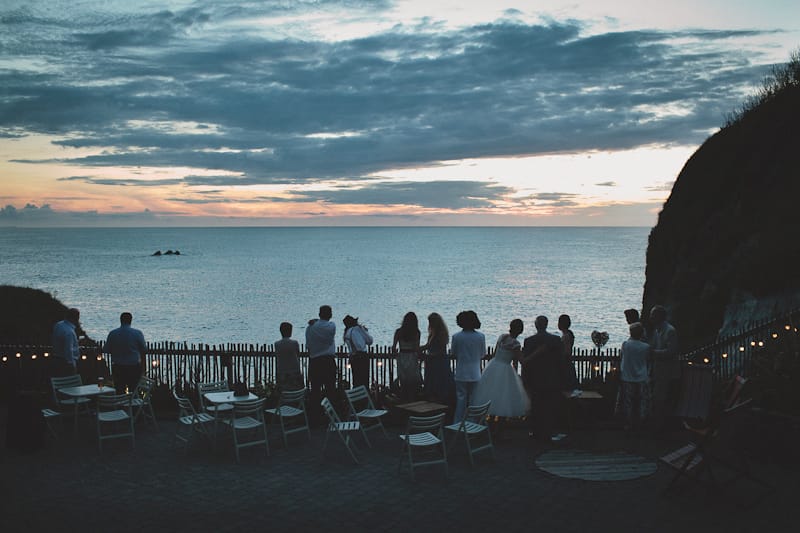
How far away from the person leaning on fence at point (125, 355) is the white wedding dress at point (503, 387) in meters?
6.31

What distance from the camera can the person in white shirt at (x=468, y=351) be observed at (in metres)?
11.1

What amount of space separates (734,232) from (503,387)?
17.8 m

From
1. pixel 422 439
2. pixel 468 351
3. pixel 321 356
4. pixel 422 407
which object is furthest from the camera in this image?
pixel 321 356

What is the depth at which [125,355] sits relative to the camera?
1265 centimetres

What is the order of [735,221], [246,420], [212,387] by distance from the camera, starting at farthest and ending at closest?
1. [735,221]
2. [212,387]
3. [246,420]

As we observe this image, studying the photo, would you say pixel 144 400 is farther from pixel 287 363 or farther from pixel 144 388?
pixel 287 363

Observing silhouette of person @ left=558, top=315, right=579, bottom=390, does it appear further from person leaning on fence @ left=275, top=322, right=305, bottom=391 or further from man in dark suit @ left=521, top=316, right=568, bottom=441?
person leaning on fence @ left=275, top=322, right=305, bottom=391

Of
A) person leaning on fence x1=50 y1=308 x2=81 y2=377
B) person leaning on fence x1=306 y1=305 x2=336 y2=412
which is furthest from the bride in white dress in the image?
person leaning on fence x1=50 y1=308 x2=81 y2=377

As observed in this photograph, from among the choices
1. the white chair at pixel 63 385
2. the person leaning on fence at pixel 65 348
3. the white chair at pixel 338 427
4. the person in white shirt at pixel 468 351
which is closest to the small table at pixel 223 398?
the white chair at pixel 338 427

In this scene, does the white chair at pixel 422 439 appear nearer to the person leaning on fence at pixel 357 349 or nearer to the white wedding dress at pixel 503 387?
the white wedding dress at pixel 503 387

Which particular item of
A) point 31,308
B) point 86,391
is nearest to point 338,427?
point 86,391

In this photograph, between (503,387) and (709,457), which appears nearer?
(709,457)

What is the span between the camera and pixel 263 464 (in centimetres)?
997

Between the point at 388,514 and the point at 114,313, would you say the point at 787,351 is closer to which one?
the point at 388,514
